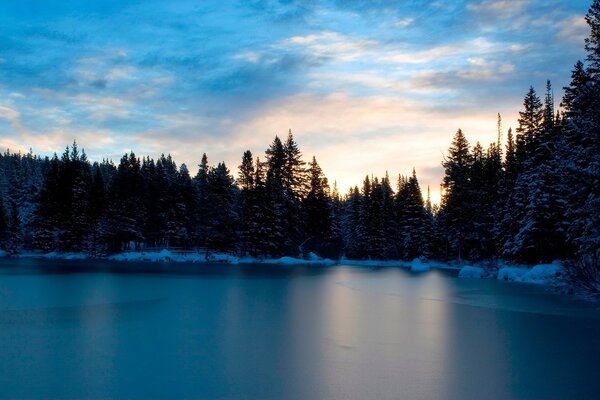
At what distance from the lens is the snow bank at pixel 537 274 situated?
96.1 feet

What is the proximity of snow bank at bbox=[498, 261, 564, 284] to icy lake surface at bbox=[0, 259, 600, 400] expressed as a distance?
12.2 metres

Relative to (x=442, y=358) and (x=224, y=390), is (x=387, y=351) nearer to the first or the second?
(x=442, y=358)

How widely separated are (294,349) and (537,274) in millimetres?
26037

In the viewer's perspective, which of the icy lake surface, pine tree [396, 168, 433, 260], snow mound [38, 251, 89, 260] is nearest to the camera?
the icy lake surface

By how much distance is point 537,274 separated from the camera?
1222 inches

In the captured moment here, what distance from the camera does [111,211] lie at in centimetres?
6631

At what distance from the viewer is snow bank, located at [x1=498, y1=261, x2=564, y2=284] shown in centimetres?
2931

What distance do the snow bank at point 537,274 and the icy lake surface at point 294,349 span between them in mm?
12197

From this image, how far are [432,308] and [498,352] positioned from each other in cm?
715

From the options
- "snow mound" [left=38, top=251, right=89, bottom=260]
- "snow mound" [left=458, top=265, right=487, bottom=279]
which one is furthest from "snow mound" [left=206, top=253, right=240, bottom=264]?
"snow mound" [left=458, top=265, right=487, bottom=279]

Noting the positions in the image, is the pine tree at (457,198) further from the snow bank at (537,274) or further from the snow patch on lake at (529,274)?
the snow bank at (537,274)

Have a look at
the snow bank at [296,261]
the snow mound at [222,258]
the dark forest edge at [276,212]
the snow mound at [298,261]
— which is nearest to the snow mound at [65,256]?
the dark forest edge at [276,212]

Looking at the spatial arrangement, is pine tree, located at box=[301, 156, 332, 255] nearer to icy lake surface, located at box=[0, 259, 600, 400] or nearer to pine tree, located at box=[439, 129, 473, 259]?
pine tree, located at box=[439, 129, 473, 259]

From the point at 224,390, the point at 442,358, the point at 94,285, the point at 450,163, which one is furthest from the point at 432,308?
the point at 450,163
